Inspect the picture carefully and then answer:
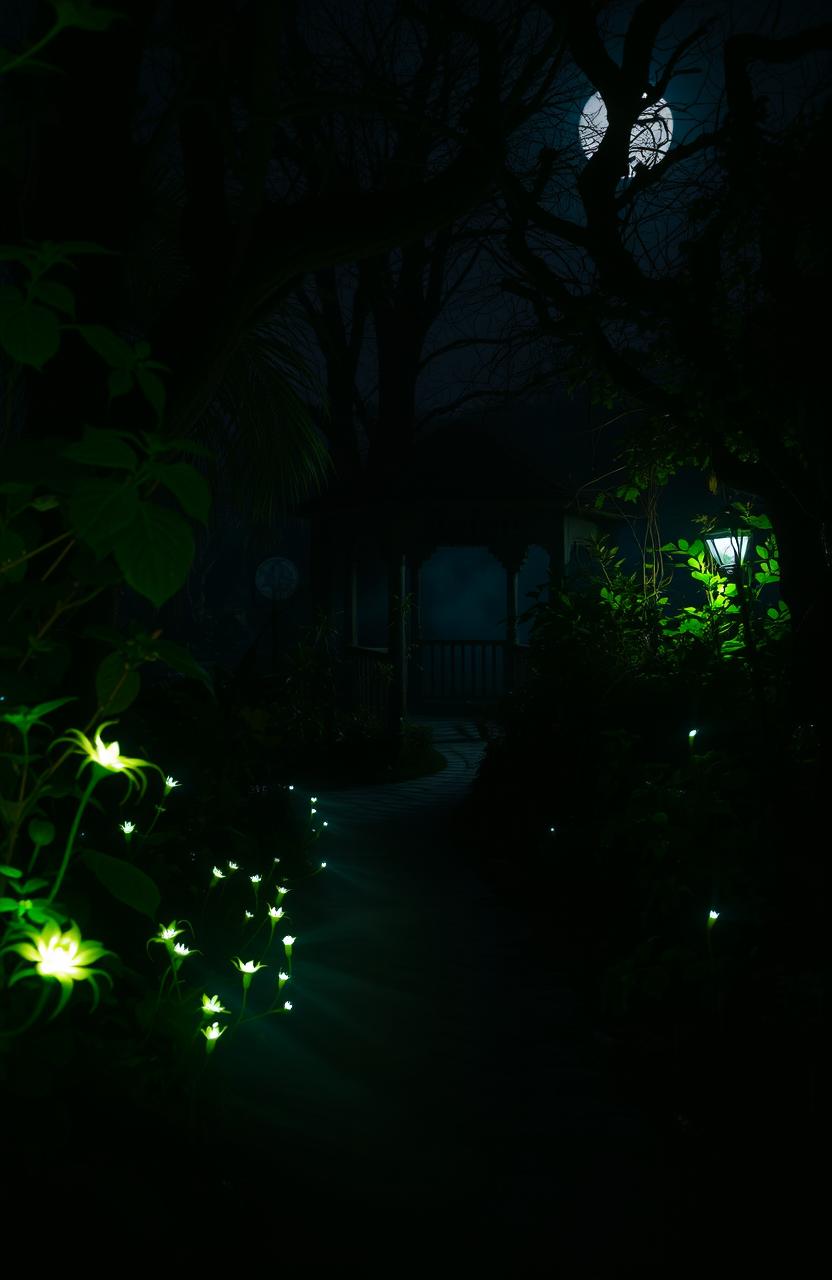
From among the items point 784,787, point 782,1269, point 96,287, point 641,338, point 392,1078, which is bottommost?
point 782,1269

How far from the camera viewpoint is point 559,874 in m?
5.43

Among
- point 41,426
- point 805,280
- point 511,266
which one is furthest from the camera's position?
point 511,266

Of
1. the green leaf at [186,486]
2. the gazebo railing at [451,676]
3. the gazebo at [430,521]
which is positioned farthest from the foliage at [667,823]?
the gazebo railing at [451,676]

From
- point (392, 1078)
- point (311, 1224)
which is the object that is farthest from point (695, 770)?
point (311, 1224)

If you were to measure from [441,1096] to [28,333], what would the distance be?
99.6 inches

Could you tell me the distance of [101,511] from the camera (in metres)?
1.35

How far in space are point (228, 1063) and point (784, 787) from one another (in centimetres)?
205

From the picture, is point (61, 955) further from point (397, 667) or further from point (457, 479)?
point (457, 479)

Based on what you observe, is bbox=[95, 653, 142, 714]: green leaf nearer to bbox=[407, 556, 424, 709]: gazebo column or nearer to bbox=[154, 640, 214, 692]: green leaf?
bbox=[154, 640, 214, 692]: green leaf

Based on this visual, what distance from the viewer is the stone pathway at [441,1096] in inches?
95.6

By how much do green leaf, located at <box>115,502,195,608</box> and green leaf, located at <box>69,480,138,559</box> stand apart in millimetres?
16

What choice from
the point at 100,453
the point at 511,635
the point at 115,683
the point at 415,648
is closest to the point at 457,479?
the point at 511,635

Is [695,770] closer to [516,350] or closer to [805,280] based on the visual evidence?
[805,280]

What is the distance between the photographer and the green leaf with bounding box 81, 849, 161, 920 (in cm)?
162
